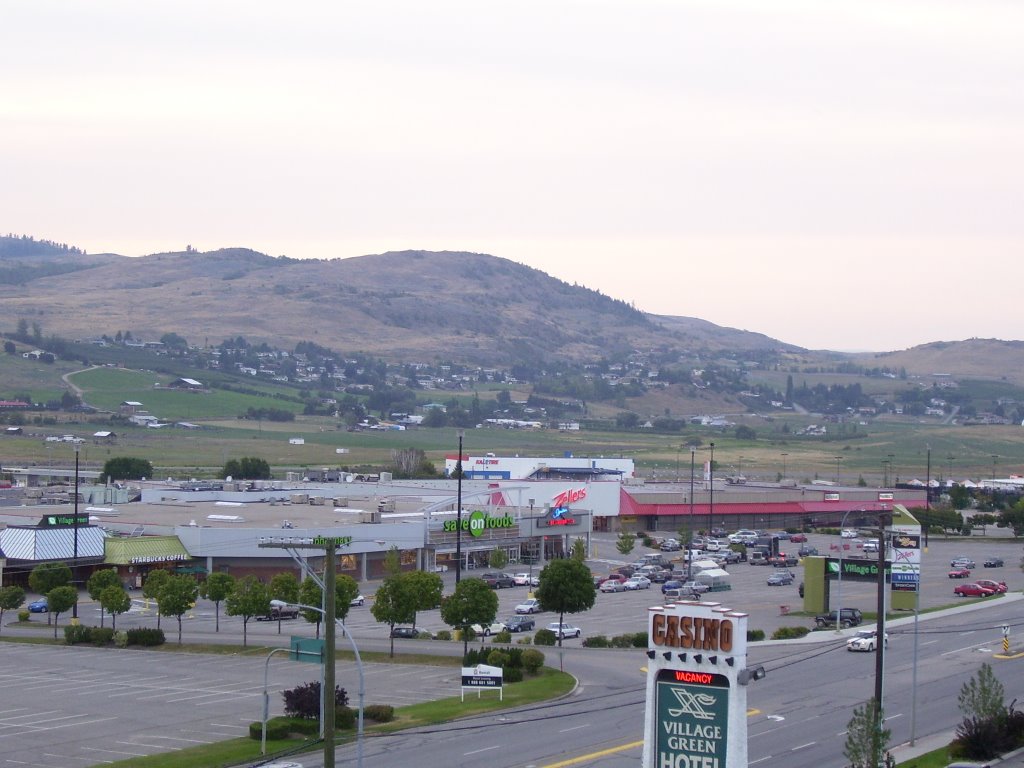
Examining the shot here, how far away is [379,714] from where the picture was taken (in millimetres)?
48406

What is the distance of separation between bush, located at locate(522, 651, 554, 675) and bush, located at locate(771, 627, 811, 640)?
16.2 meters

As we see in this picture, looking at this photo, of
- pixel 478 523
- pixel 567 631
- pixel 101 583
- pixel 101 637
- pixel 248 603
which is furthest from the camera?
pixel 478 523

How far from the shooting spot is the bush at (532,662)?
2313 inches

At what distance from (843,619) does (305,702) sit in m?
37.3

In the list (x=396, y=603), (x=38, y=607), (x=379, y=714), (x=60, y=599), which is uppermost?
(x=396, y=603)

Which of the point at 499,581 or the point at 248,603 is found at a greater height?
the point at 248,603

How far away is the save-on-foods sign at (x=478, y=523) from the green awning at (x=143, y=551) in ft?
65.7

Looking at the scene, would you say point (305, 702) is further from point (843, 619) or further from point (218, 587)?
point (843, 619)

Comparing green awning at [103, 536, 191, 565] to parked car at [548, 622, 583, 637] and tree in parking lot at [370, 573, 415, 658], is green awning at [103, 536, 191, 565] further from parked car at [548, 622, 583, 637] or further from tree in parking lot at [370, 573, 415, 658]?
parked car at [548, 622, 583, 637]

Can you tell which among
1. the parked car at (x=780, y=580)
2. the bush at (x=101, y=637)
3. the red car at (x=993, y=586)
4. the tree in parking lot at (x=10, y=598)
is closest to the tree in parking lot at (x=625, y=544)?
the parked car at (x=780, y=580)

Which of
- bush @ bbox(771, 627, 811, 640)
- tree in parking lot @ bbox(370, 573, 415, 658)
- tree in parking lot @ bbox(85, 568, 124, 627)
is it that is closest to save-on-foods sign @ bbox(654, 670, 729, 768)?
tree in parking lot @ bbox(370, 573, 415, 658)

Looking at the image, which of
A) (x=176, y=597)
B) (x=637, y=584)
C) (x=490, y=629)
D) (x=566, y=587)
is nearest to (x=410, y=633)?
(x=490, y=629)

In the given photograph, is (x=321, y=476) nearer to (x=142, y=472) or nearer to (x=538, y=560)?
(x=142, y=472)

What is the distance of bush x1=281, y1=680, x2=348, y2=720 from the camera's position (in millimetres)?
47969
